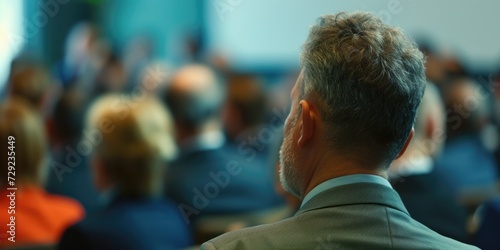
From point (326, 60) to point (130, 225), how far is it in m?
1.71

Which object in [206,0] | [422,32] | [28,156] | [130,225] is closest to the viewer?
[130,225]

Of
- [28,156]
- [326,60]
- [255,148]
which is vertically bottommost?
[255,148]

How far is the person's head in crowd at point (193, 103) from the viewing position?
4.07 meters

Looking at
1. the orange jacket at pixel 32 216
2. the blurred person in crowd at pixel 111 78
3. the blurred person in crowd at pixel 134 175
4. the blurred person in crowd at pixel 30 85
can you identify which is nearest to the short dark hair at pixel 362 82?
the blurred person in crowd at pixel 134 175

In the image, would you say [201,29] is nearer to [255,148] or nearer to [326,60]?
[255,148]

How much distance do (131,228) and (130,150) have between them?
0.98ft

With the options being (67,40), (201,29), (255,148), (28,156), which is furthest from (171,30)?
(28,156)

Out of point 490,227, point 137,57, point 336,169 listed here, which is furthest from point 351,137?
point 137,57

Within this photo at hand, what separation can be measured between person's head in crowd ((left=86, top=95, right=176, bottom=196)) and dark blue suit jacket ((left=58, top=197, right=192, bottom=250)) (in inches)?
2.5

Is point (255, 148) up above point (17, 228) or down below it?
below

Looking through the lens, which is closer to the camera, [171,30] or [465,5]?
[465,5]

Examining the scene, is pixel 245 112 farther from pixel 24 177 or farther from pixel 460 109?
pixel 24 177

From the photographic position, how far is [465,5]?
26.1ft

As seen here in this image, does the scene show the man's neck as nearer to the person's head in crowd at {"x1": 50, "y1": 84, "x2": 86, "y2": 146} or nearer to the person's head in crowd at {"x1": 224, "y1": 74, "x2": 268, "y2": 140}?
the person's head in crowd at {"x1": 50, "y1": 84, "x2": 86, "y2": 146}
